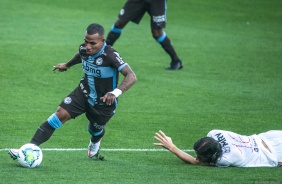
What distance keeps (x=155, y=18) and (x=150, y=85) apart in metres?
1.76

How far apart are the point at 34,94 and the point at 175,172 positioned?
5.68m

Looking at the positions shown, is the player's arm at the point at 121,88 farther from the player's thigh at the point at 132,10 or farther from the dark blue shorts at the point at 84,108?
the player's thigh at the point at 132,10

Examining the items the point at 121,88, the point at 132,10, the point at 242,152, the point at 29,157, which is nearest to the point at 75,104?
the point at 121,88

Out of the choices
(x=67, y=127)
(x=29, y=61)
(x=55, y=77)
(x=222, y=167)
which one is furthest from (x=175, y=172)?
(x=29, y=61)

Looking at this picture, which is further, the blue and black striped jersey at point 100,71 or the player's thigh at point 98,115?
the player's thigh at point 98,115

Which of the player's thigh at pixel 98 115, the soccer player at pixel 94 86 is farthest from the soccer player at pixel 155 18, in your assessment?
the player's thigh at pixel 98 115

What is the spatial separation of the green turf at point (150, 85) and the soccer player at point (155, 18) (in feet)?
1.41

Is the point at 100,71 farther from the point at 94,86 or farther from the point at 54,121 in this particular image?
the point at 54,121

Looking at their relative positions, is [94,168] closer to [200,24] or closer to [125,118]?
[125,118]

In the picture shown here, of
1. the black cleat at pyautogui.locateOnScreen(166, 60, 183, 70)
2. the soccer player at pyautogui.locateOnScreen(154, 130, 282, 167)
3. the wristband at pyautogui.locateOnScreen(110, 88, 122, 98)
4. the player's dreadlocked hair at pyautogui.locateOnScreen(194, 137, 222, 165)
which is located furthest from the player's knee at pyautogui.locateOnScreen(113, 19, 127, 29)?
the wristband at pyautogui.locateOnScreen(110, 88, 122, 98)

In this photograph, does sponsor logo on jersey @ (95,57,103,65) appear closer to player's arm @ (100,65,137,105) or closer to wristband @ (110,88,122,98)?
player's arm @ (100,65,137,105)

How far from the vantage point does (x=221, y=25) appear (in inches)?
936

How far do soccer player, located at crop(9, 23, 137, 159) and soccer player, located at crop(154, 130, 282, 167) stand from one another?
867mm

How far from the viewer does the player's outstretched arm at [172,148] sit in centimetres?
1105
